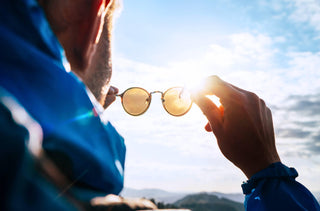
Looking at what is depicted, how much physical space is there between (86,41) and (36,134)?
0.71 m

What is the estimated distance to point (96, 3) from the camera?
119 centimetres

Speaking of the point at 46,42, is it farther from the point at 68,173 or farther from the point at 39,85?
the point at 68,173

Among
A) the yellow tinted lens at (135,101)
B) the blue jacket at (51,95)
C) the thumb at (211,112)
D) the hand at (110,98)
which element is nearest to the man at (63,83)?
the blue jacket at (51,95)

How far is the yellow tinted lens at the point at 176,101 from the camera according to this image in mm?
3809

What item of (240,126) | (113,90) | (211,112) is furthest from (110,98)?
(240,126)

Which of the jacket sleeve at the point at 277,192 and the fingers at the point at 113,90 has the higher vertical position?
the jacket sleeve at the point at 277,192

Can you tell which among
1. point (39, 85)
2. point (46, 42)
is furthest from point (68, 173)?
point (46, 42)

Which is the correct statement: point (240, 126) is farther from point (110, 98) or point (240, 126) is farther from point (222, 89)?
point (110, 98)

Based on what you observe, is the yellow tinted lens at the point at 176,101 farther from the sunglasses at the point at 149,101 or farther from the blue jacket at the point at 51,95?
the blue jacket at the point at 51,95

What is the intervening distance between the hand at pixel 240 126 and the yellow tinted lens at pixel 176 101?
1.67 metres

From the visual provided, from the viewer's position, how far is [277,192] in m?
1.66

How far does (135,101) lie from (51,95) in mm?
3576

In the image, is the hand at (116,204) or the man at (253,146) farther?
the man at (253,146)

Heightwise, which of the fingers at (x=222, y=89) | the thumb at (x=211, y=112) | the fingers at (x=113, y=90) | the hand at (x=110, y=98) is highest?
the fingers at (x=222, y=89)
